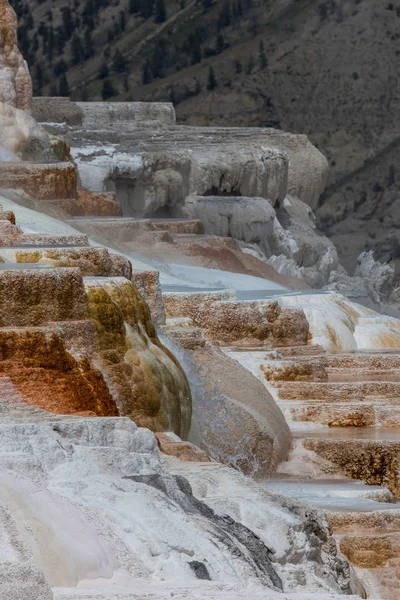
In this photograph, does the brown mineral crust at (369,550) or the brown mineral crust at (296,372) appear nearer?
the brown mineral crust at (369,550)

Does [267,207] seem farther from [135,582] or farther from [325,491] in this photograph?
[135,582]

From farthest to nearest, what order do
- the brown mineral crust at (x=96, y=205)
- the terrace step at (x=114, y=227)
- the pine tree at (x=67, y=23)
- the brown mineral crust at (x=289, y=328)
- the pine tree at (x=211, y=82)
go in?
the pine tree at (x=67, y=23)
the pine tree at (x=211, y=82)
the brown mineral crust at (x=96, y=205)
the terrace step at (x=114, y=227)
the brown mineral crust at (x=289, y=328)

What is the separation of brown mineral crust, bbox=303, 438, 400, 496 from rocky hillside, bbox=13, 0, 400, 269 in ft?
130

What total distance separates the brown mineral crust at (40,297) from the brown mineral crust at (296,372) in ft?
9.32

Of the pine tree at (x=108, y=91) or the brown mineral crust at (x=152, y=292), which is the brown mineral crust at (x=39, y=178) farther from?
the pine tree at (x=108, y=91)

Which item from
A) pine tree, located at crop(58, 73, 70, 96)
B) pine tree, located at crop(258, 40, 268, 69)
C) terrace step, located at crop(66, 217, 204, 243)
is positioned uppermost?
terrace step, located at crop(66, 217, 204, 243)

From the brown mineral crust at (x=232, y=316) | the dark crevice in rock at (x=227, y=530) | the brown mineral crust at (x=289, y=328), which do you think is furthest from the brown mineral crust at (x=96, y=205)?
the dark crevice in rock at (x=227, y=530)

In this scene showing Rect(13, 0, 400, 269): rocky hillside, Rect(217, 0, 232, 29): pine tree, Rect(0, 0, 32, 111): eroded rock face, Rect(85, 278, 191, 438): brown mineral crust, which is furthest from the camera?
Rect(217, 0, 232, 29): pine tree

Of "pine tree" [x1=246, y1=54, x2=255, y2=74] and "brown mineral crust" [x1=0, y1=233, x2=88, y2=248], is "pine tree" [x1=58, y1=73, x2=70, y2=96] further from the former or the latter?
"brown mineral crust" [x1=0, y1=233, x2=88, y2=248]

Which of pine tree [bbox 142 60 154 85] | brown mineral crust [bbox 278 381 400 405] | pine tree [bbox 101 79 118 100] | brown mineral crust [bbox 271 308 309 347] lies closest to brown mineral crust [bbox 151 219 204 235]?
brown mineral crust [bbox 271 308 309 347]

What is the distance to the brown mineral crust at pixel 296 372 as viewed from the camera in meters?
10.3

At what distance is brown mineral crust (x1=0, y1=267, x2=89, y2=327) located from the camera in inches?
289

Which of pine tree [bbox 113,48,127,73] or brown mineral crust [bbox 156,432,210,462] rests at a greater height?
brown mineral crust [bbox 156,432,210,462]

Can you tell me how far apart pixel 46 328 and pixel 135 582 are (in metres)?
3.02
